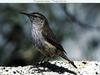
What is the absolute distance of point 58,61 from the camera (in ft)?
35.1

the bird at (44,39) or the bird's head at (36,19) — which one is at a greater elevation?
the bird's head at (36,19)

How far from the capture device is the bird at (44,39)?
33.1 feet

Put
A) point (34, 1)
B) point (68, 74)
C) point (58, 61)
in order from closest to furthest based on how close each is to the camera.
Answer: point (68, 74), point (58, 61), point (34, 1)

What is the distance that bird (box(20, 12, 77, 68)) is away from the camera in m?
10.1

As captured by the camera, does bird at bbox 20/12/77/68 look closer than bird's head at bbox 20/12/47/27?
Yes

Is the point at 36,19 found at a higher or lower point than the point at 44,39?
higher

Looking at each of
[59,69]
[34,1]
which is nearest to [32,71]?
[59,69]

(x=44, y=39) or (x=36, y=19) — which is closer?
(x=44, y=39)

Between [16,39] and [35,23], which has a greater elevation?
[35,23]

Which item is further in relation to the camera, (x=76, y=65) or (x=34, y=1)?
(x=34, y=1)

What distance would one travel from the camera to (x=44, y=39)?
399 inches

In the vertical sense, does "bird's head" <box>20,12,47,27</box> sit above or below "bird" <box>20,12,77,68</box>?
above

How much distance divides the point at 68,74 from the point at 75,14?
10.8ft

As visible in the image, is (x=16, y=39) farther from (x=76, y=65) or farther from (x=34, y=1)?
(x=76, y=65)
